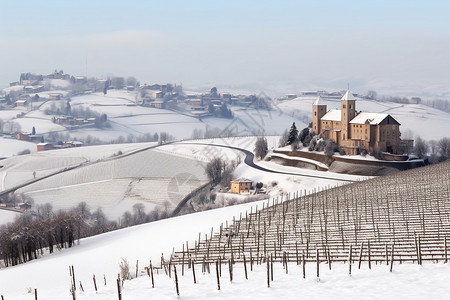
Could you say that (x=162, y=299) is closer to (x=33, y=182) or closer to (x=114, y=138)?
(x=33, y=182)

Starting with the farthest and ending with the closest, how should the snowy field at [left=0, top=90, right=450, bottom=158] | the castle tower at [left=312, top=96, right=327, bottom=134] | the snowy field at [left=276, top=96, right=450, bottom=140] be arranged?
the snowy field at [left=0, top=90, right=450, bottom=158] → the snowy field at [left=276, top=96, right=450, bottom=140] → the castle tower at [left=312, top=96, right=327, bottom=134]

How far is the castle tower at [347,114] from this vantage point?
49.1 metres

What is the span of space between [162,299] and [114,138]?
9137 centimetres

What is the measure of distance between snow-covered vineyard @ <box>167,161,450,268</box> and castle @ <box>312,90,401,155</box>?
21.5m

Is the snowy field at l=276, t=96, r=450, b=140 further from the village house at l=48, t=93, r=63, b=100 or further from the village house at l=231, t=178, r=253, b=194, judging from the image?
the village house at l=48, t=93, r=63, b=100

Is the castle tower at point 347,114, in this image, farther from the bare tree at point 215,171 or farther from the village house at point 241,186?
the bare tree at point 215,171

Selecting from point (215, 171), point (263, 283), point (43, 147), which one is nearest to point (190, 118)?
point (43, 147)

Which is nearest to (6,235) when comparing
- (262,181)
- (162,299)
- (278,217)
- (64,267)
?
(64,267)

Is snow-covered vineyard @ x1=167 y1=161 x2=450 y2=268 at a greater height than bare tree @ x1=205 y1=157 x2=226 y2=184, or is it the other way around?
snow-covered vineyard @ x1=167 y1=161 x2=450 y2=268

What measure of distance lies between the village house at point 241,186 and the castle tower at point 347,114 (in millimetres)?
8871

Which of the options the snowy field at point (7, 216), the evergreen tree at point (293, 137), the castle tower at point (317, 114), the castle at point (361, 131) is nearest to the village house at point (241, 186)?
the evergreen tree at point (293, 137)

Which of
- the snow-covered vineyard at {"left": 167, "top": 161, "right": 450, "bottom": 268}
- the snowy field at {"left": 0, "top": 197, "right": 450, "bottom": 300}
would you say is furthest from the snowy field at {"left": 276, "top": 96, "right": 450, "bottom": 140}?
the snowy field at {"left": 0, "top": 197, "right": 450, "bottom": 300}

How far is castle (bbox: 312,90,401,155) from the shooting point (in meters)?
47.8

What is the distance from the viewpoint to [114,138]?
10038 centimetres
